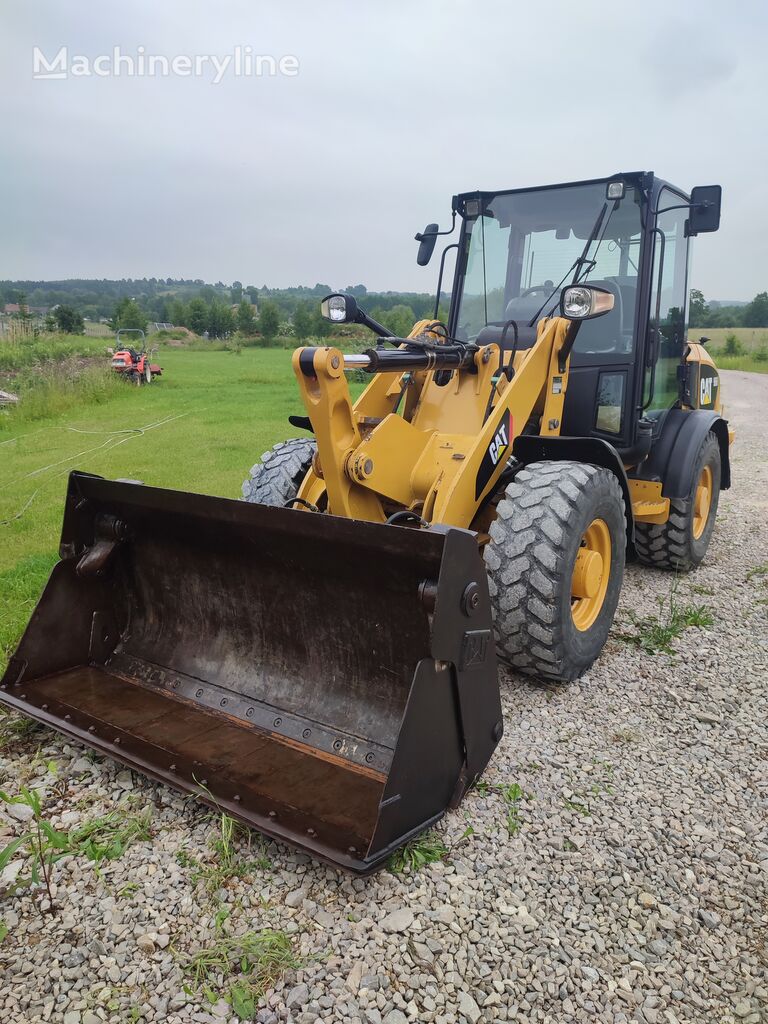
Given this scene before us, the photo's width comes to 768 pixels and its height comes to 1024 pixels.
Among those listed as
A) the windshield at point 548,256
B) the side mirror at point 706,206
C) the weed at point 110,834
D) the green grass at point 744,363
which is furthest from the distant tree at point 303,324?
the weed at point 110,834

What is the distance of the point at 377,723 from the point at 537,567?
1.13 metres

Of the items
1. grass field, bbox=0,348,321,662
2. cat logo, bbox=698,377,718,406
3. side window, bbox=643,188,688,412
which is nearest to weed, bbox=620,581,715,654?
side window, bbox=643,188,688,412

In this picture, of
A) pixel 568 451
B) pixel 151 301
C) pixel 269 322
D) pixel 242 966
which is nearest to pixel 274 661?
pixel 242 966

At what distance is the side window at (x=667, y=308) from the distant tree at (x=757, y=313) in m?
48.7

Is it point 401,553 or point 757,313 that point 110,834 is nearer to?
point 401,553

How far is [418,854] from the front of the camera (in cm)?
260

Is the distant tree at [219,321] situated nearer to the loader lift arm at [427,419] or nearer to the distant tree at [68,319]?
the distant tree at [68,319]

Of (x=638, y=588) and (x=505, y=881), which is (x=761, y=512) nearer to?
(x=638, y=588)

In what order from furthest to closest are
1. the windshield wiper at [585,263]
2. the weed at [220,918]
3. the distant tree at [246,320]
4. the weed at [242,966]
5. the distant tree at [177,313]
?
1. the distant tree at [177,313]
2. the distant tree at [246,320]
3. the windshield wiper at [585,263]
4. the weed at [220,918]
5. the weed at [242,966]

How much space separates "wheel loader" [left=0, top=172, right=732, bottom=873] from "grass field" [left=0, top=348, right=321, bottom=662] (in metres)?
1.17

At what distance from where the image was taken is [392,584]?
9.57 ft

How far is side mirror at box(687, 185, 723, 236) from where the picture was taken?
16.2ft

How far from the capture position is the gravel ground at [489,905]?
81.9 inches

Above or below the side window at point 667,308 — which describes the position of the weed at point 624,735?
below
